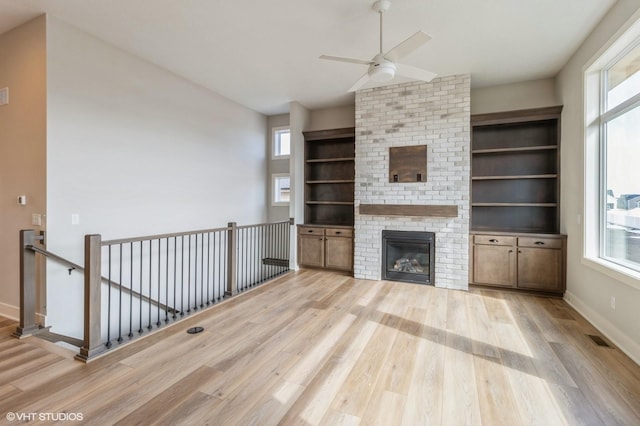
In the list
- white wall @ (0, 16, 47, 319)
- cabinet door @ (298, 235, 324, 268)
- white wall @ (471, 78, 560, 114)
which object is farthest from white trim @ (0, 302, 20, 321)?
white wall @ (471, 78, 560, 114)

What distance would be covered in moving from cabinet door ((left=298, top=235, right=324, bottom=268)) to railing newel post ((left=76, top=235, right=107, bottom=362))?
3.70 meters

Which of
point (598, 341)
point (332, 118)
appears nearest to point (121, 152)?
point (332, 118)

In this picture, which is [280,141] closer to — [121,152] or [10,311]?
[121,152]

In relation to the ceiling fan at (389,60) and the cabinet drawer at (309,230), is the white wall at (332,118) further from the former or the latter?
the ceiling fan at (389,60)

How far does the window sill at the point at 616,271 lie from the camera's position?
2615 mm

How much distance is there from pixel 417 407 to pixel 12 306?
14.7ft

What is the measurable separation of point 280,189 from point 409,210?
3090 millimetres

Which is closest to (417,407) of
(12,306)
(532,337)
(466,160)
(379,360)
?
(379,360)

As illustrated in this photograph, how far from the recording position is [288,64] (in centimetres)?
434

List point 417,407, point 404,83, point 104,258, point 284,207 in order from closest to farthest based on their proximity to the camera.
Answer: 1. point 417,407
2. point 104,258
3. point 404,83
4. point 284,207

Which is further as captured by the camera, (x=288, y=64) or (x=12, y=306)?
(x=288, y=64)

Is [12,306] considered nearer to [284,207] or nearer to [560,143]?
[284,207]

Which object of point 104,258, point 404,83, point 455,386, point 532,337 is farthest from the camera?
point 404,83

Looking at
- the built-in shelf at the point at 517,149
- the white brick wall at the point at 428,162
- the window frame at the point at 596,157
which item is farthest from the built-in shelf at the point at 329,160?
the window frame at the point at 596,157
